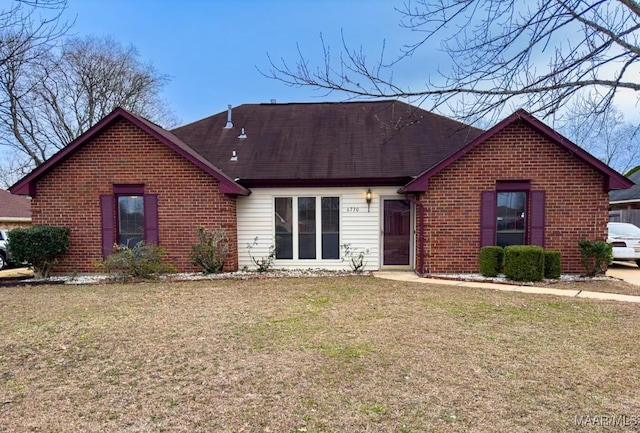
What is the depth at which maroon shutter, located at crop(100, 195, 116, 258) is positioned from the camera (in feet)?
33.2

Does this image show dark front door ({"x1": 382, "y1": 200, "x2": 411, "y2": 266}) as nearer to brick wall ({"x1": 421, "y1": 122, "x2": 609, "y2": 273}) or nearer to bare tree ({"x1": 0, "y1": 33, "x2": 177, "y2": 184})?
brick wall ({"x1": 421, "y1": 122, "x2": 609, "y2": 273})

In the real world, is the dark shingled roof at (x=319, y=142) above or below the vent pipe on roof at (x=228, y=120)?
below

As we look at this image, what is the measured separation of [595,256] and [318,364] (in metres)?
8.28

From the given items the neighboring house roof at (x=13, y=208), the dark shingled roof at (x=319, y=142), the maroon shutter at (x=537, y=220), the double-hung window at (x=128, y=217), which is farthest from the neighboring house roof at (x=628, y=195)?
the neighboring house roof at (x=13, y=208)

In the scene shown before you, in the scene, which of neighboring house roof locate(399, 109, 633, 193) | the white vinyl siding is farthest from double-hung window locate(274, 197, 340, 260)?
neighboring house roof locate(399, 109, 633, 193)

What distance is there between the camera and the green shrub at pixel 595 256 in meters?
8.95

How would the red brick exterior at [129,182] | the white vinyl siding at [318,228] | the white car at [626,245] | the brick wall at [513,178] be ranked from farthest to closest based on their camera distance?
the white car at [626,245]
the white vinyl siding at [318,228]
the red brick exterior at [129,182]
the brick wall at [513,178]

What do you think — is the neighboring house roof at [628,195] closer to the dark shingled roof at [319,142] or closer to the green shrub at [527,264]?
the dark shingled roof at [319,142]

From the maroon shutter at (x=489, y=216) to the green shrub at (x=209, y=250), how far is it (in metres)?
6.74

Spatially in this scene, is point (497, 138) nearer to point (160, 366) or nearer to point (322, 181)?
point (322, 181)

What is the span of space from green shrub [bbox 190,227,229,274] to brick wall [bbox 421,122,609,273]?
5.41 metres

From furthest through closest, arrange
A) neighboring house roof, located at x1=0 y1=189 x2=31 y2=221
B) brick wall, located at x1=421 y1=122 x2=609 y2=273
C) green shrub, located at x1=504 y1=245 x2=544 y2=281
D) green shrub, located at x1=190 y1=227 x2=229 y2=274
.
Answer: neighboring house roof, located at x1=0 y1=189 x2=31 y2=221 → green shrub, located at x1=190 y1=227 x2=229 y2=274 → brick wall, located at x1=421 y1=122 x2=609 y2=273 → green shrub, located at x1=504 y1=245 x2=544 y2=281

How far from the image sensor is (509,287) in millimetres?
8180

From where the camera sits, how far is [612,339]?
4820 millimetres
